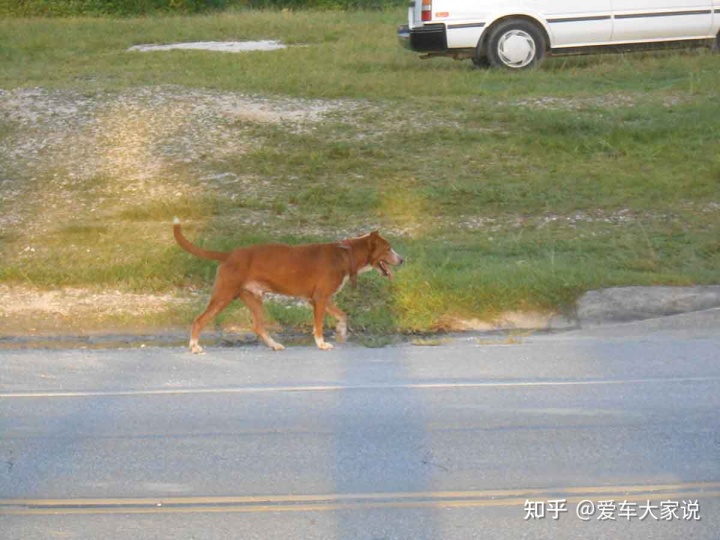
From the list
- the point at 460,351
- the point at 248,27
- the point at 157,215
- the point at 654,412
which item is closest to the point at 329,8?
the point at 248,27

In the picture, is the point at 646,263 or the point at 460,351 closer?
the point at 460,351

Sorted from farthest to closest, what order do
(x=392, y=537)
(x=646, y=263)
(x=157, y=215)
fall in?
(x=157, y=215) < (x=646, y=263) < (x=392, y=537)

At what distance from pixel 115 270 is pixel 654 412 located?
6005mm

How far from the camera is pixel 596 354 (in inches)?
352

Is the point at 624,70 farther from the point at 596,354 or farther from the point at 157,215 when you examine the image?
the point at 596,354

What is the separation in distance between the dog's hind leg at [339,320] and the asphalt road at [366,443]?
0.41 m

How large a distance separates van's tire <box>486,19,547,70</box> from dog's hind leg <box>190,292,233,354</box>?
10062 mm

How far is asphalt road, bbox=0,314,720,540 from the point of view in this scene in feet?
17.9

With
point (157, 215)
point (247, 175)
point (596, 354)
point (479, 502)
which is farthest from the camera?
point (247, 175)

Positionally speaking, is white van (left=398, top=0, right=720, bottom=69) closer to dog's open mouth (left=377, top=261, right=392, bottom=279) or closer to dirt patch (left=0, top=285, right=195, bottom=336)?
dirt patch (left=0, top=285, right=195, bottom=336)

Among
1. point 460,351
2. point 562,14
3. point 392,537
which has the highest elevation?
point 562,14

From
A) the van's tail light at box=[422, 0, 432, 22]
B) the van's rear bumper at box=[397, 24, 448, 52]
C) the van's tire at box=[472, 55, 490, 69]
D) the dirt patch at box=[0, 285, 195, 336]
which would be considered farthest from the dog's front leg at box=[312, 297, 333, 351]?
the van's tire at box=[472, 55, 490, 69]

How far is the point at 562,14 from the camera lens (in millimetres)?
17875

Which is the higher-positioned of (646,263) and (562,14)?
(562,14)
